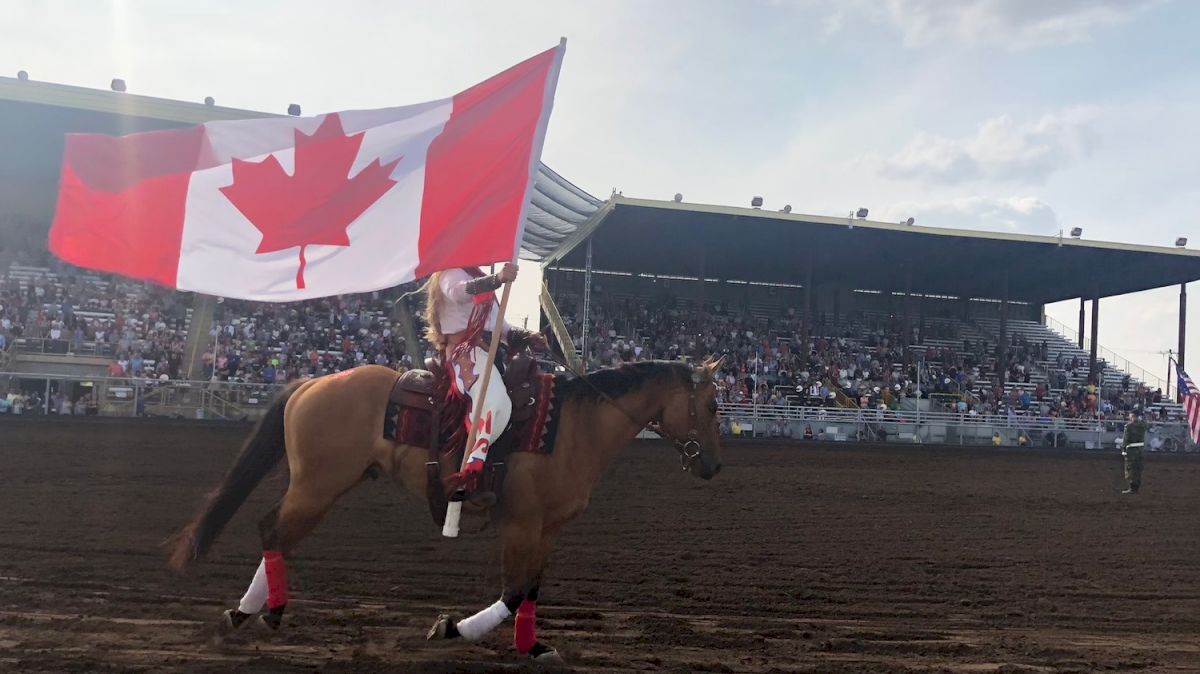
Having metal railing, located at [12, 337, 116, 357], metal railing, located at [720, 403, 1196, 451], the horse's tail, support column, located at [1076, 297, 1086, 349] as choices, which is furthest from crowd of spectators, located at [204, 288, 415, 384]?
support column, located at [1076, 297, 1086, 349]

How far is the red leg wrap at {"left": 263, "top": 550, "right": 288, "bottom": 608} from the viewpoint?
219 inches

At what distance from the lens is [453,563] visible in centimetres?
812

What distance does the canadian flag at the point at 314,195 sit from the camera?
5.68 m

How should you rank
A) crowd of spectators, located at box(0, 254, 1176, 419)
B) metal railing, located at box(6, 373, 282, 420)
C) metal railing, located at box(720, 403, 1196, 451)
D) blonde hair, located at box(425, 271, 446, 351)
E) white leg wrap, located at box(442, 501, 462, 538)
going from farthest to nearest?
metal railing, located at box(720, 403, 1196, 451), crowd of spectators, located at box(0, 254, 1176, 419), metal railing, located at box(6, 373, 282, 420), blonde hair, located at box(425, 271, 446, 351), white leg wrap, located at box(442, 501, 462, 538)

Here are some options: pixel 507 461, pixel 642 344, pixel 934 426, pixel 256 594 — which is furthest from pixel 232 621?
pixel 642 344

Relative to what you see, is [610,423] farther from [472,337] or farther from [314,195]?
[314,195]

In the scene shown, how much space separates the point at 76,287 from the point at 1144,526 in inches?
1144

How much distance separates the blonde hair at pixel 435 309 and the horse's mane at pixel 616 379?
834mm

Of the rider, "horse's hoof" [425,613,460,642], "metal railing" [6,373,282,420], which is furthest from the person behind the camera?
"metal railing" [6,373,282,420]

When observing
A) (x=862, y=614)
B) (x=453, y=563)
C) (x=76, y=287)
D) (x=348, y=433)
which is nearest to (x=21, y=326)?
(x=76, y=287)

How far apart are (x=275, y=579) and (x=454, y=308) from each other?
2.06m

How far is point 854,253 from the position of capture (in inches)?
1401

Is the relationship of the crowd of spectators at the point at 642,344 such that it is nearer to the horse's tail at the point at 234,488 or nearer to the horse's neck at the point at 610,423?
the horse's neck at the point at 610,423

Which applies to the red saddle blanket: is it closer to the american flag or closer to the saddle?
the saddle
